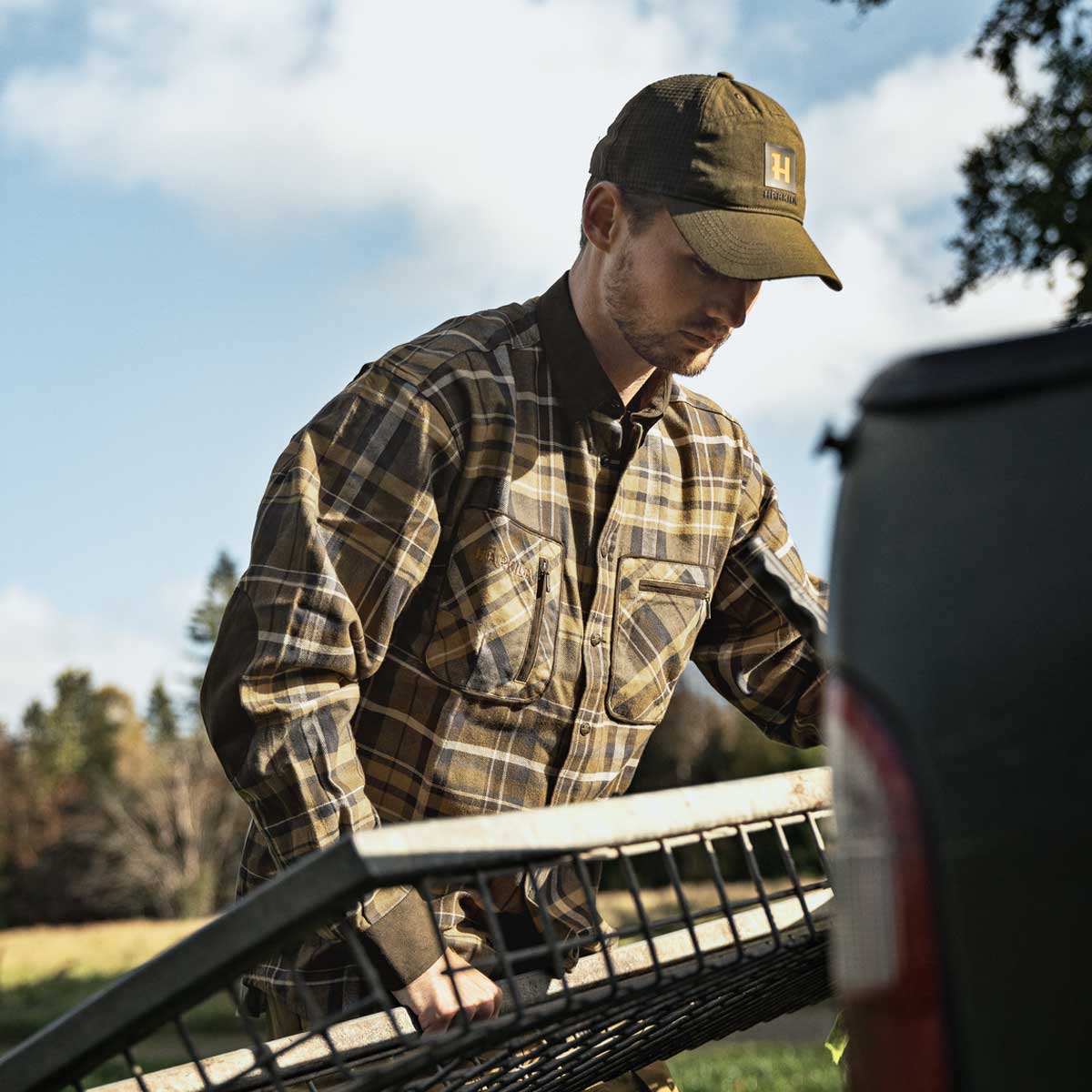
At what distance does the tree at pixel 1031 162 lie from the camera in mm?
10203

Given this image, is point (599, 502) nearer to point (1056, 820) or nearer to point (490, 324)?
point (490, 324)

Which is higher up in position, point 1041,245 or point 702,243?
point 1041,245

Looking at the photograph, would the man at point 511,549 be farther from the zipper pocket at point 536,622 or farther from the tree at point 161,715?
the tree at point 161,715

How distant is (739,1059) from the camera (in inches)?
436

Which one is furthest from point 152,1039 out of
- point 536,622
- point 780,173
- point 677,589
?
point 780,173

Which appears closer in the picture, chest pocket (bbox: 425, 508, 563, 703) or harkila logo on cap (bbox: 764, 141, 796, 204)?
chest pocket (bbox: 425, 508, 563, 703)

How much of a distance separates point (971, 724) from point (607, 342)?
99.0 inches

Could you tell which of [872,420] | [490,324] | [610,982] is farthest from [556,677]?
[872,420]

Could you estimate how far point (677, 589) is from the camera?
3.57m

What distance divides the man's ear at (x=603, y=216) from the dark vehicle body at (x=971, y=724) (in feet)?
7.82

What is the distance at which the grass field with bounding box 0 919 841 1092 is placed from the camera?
905 cm

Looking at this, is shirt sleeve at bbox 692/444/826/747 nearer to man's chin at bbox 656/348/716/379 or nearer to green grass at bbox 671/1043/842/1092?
man's chin at bbox 656/348/716/379

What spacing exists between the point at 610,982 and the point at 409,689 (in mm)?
1558

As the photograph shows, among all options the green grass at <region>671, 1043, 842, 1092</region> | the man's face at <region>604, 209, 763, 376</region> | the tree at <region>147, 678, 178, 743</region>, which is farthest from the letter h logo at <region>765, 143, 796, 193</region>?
the tree at <region>147, 678, 178, 743</region>
